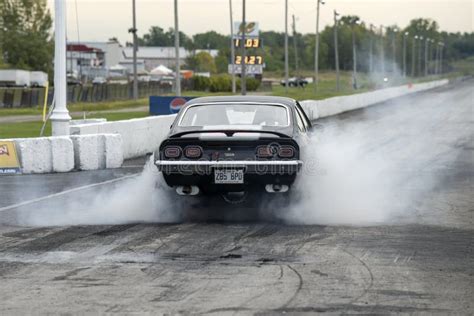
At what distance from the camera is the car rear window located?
1096 cm

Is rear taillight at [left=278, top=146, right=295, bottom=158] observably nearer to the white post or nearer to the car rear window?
the car rear window

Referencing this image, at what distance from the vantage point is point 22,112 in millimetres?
45938

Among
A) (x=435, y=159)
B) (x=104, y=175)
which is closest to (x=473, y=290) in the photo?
(x=104, y=175)

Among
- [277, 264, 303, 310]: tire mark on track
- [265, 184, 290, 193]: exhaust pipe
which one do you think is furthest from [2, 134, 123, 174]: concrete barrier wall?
[277, 264, 303, 310]: tire mark on track

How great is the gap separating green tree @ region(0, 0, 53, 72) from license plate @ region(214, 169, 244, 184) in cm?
11450

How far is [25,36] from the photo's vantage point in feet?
407

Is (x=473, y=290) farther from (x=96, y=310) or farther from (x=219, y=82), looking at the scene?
(x=219, y=82)

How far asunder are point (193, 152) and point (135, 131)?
38.6 ft

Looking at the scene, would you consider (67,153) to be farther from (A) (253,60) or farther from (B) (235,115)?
(A) (253,60)

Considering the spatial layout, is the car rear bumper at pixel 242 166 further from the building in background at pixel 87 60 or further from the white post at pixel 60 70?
the building in background at pixel 87 60

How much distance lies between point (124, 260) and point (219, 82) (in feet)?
267

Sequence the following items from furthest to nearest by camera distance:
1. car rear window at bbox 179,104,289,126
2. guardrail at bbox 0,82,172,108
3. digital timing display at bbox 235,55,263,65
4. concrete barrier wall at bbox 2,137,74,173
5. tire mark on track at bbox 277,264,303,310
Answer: digital timing display at bbox 235,55,263,65 < guardrail at bbox 0,82,172,108 < concrete barrier wall at bbox 2,137,74,173 < car rear window at bbox 179,104,289,126 < tire mark on track at bbox 277,264,303,310

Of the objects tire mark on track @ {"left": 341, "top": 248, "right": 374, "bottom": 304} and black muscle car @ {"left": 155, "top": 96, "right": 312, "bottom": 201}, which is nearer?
→ tire mark on track @ {"left": 341, "top": 248, "right": 374, "bottom": 304}

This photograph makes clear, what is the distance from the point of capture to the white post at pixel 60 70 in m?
18.0
